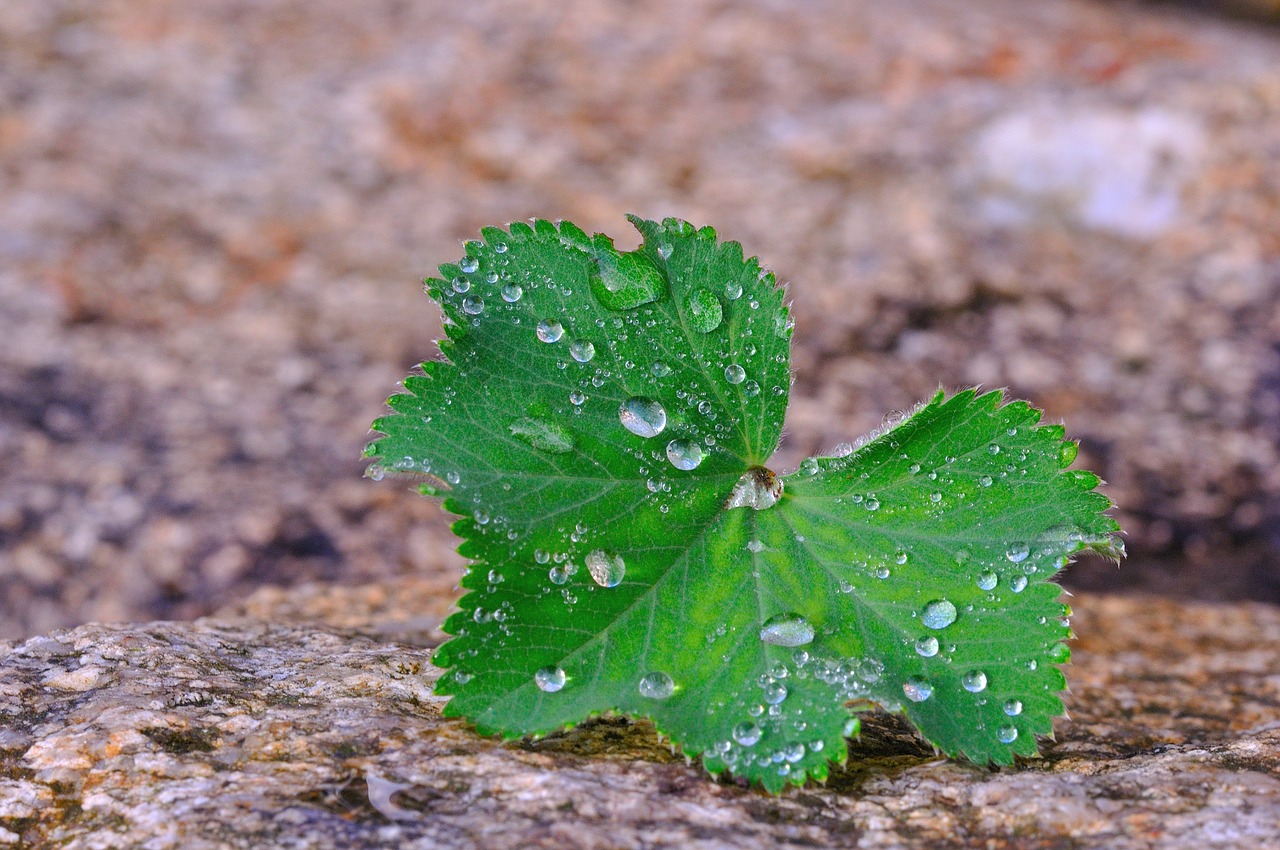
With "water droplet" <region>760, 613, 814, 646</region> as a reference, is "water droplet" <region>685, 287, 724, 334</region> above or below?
above

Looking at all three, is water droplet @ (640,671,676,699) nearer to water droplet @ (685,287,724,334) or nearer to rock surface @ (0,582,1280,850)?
rock surface @ (0,582,1280,850)

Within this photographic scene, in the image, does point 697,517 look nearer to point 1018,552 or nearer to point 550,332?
point 550,332

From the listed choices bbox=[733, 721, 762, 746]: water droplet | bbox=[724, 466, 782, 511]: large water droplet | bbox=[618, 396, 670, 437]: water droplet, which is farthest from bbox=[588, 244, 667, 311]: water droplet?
bbox=[733, 721, 762, 746]: water droplet

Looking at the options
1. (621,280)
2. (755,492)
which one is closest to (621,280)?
(621,280)

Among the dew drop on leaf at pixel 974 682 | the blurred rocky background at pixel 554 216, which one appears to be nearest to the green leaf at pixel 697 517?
the dew drop on leaf at pixel 974 682

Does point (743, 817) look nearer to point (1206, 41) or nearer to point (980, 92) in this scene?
point (980, 92)

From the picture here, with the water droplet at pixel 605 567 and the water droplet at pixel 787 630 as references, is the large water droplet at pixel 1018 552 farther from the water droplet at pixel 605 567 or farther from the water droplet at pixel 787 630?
the water droplet at pixel 605 567

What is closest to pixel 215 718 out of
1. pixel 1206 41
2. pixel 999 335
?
pixel 999 335
